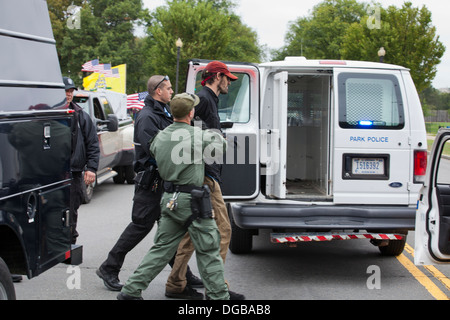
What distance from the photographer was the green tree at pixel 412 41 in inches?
1394

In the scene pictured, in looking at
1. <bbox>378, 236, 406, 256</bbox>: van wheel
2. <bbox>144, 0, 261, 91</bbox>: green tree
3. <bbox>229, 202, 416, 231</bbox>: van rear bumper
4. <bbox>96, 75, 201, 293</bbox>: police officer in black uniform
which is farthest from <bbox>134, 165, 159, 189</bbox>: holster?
<bbox>144, 0, 261, 91</bbox>: green tree

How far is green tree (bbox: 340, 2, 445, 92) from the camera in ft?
116

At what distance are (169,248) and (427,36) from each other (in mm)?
34596

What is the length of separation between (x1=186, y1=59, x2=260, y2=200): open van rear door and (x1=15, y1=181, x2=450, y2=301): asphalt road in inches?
38.1

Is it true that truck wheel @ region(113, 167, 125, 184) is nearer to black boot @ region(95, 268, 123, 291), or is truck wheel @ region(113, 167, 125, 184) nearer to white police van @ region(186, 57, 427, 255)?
white police van @ region(186, 57, 427, 255)

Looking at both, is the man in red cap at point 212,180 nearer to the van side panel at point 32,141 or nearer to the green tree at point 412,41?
the van side panel at point 32,141

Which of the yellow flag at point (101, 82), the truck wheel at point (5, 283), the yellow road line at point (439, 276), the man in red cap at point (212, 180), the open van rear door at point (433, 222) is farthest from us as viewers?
the yellow flag at point (101, 82)

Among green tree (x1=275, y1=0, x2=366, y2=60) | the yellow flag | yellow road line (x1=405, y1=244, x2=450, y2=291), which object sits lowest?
yellow road line (x1=405, y1=244, x2=450, y2=291)

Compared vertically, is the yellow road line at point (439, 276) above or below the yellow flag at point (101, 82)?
below

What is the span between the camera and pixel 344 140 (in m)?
6.06

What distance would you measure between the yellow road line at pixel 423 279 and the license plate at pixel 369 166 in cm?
120

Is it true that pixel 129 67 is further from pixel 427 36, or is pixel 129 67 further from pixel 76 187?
pixel 76 187

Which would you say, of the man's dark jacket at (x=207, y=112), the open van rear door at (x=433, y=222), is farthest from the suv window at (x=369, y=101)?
the man's dark jacket at (x=207, y=112)
